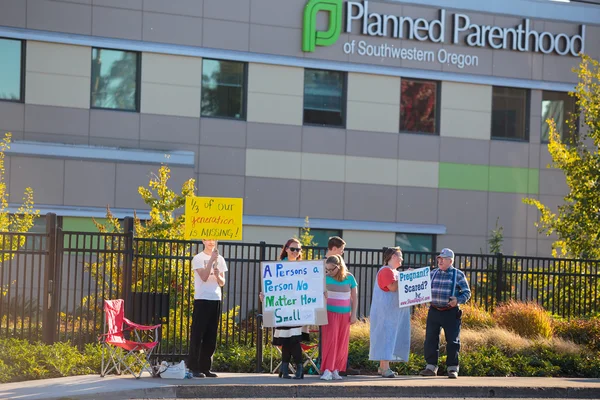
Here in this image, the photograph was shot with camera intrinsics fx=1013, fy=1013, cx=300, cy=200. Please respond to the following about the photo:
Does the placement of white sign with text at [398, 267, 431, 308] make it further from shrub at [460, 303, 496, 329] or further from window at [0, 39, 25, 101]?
window at [0, 39, 25, 101]

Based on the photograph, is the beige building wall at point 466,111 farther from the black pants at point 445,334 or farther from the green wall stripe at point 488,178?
the black pants at point 445,334

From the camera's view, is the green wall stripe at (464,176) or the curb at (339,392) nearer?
the curb at (339,392)

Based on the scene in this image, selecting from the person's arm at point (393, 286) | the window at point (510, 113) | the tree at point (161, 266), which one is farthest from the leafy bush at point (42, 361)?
the window at point (510, 113)

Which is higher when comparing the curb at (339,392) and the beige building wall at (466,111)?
the beige building wall at (466,111)

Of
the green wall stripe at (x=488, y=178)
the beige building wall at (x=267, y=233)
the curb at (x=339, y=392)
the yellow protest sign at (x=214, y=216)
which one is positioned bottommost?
the curb at (x=339, y=392)

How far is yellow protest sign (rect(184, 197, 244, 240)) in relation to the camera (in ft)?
44.9

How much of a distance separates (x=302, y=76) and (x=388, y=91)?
2.55 meters

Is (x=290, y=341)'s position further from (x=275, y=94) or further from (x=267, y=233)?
(x=275, y=94)

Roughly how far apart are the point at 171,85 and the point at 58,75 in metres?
2.83

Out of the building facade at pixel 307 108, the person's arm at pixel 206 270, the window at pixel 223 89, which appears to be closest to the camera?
the person's arm at pixel 206 270

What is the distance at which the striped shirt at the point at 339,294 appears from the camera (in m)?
13.7

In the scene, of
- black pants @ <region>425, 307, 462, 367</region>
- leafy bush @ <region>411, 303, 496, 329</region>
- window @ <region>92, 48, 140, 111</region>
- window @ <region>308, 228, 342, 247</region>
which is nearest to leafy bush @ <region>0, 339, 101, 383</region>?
black pants @ <region>425, 307, 462, 367</region>

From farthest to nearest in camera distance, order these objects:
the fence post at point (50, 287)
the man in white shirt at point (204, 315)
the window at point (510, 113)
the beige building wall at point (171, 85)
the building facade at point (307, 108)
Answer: the window at point (510, 113) < the beige building wall at point (171, 85) < the building facade at point (307, 108) < the fence post at point (50, 287) < the man in white shirt at point (204, 315)

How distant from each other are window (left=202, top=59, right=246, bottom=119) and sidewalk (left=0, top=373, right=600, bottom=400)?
43.4 feet
